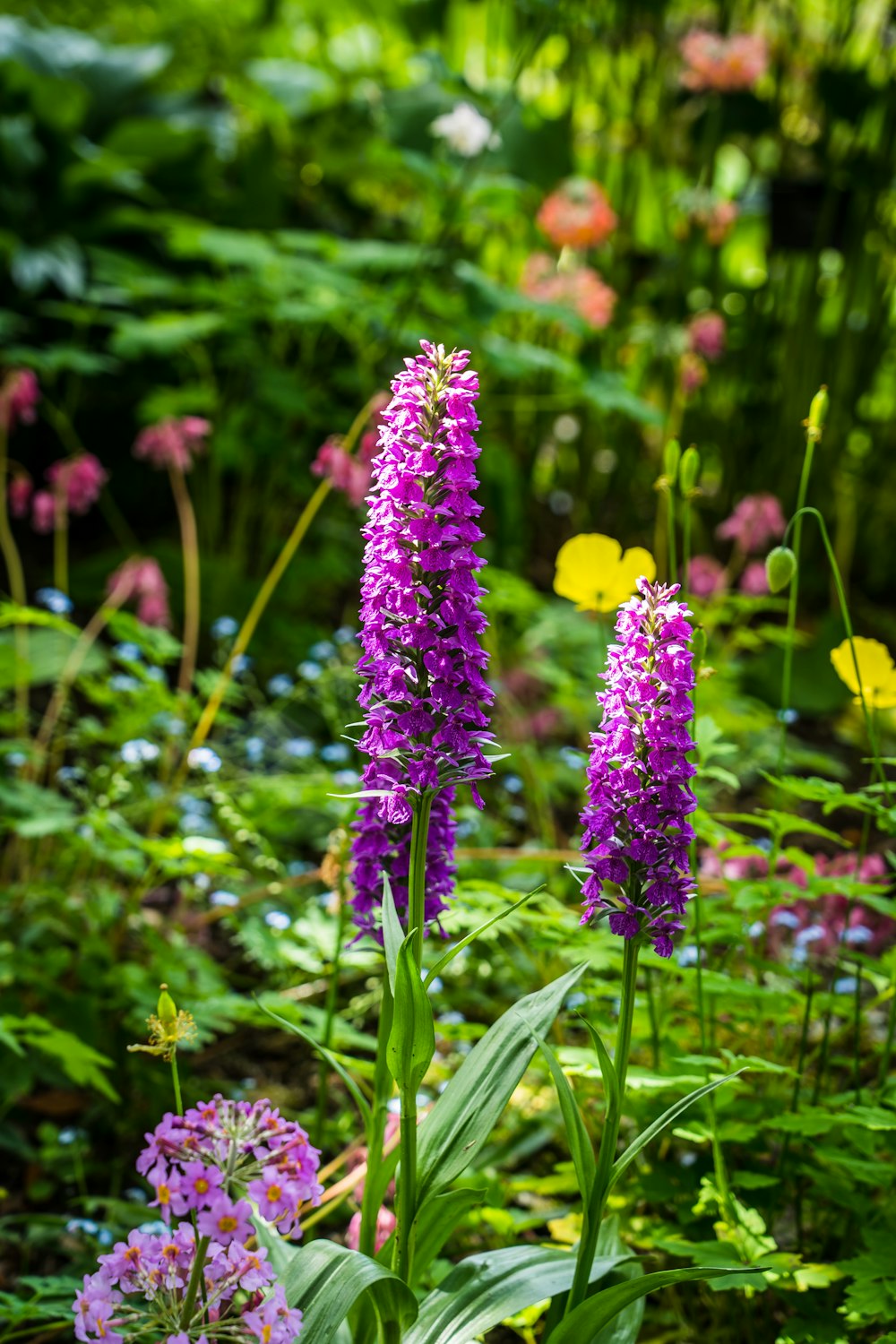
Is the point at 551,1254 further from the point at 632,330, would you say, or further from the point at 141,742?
the point at 632,330

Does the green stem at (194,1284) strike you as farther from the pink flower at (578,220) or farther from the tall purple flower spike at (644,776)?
the pink flower at (578,220)

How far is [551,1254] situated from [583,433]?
11.6 feet

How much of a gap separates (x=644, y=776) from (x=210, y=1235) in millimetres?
485

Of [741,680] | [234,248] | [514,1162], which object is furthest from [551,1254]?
[741,680]

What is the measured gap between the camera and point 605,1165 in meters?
1.04

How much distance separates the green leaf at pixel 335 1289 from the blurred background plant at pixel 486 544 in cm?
25

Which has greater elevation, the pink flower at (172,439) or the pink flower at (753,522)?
the pink flower at (753,522)

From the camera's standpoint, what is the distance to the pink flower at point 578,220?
3.81 meters

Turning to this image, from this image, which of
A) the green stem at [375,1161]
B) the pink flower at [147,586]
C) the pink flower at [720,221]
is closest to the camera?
the green stem at [375,1161]

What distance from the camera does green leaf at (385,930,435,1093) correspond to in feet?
3.29

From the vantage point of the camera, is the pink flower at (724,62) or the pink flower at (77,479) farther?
the pink flower at (724,62)

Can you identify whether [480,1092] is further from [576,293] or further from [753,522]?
[576,293]

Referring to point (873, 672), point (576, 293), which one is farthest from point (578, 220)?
point (873, 672)

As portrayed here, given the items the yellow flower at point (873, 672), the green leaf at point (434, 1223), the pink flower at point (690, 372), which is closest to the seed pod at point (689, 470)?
the yellow flower at point (873, 672)
